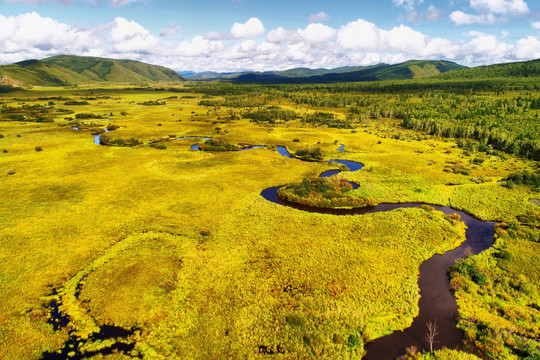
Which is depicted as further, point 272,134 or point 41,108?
point 41,108

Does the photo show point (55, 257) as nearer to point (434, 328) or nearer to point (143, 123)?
point (434, 328)

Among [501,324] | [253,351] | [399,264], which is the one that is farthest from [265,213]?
[501,324]

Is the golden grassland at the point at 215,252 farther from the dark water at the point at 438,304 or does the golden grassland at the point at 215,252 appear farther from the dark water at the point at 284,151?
the dark water at the point at 284,151

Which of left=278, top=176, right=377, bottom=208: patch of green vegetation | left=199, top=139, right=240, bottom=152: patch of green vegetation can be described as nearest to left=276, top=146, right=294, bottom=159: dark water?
left=199, top=139, right=240, bottom=152: patch of green vegetation

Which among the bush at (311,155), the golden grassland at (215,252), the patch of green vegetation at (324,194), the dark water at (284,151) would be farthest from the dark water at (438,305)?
the dark water at (284,151)

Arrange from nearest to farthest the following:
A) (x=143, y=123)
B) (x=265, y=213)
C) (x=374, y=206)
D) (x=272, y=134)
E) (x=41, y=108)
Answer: (x=265, y=213) < (x=374, y=206) < (x=272, y=134) < (x=143, y=123) < (x=41, y=108)

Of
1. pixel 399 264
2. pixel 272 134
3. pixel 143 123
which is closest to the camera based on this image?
pixel 399 264

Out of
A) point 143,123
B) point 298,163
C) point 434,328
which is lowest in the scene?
point 434,328
